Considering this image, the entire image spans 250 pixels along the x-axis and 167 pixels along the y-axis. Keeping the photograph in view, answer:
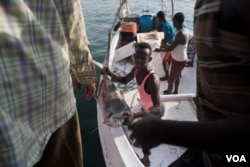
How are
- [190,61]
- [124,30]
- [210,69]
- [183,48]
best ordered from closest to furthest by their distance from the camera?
[210,69] → [183,48] → [190,61] → [124,30]

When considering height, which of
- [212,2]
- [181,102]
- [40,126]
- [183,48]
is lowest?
[181,102]

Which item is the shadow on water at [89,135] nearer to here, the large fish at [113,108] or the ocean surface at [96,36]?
the ocean surface at [96,36]

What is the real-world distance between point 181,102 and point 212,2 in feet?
9.76

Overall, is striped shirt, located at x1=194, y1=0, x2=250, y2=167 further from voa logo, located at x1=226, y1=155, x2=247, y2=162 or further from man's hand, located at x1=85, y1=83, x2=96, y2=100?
man's hand, located at x1=85, y1=83, x2=96, y2=100

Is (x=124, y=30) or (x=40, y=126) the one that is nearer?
(x=40, y=126)

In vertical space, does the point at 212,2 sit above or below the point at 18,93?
above

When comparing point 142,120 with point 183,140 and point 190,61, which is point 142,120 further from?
point 190,61

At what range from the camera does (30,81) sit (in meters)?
1.01

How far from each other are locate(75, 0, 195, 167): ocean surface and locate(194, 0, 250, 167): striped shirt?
3.23 metres

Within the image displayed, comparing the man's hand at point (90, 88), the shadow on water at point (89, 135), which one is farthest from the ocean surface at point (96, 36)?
the man's hand at point (90, 88)

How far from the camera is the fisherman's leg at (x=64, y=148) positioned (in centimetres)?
123

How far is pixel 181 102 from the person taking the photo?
3.76 meters

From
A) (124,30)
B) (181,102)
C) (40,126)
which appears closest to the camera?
→ (40,126)

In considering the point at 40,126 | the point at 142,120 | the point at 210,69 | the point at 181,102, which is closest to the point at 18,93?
the point at 40,126
